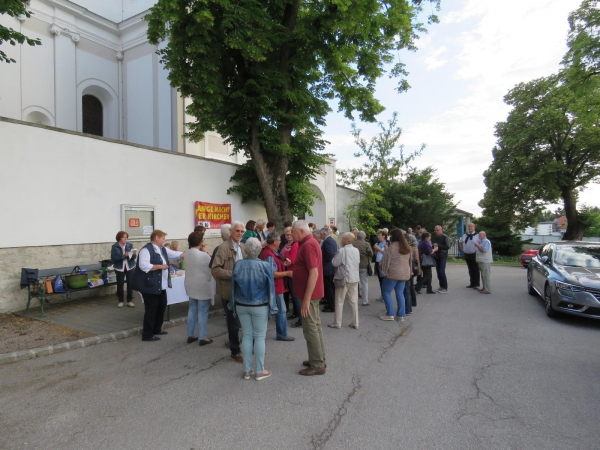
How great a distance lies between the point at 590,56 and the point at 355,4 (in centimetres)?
1068

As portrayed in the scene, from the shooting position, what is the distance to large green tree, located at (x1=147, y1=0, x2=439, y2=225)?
9.34 metres

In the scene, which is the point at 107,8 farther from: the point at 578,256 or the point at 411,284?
the point at 578,256

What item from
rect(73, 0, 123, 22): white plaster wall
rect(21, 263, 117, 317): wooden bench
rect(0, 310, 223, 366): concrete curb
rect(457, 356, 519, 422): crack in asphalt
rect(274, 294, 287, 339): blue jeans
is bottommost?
rect(457, 356, 519, 422): crack in asphalt

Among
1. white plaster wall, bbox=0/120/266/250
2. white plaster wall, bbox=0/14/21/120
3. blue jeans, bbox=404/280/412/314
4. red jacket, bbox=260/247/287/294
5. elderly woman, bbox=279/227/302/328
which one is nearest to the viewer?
red jacket, bbox=260/247/287/294

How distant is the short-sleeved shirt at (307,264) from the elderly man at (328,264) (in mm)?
2751

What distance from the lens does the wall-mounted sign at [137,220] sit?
31.5 ft

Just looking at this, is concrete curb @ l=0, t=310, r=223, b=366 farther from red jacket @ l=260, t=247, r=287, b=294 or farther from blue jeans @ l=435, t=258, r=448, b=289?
blue jeans @ l=435, t=258, r=448, b=289

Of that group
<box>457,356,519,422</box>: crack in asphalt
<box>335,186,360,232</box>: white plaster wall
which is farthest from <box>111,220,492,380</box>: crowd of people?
<box>335,186,360,232</box>: white plaster wall

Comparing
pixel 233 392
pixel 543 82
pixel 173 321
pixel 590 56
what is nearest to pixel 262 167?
pixel 173 321

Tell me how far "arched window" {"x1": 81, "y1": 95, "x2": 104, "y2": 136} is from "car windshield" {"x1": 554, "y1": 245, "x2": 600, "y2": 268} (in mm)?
19475

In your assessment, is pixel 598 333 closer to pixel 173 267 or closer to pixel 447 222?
pixel 173 267

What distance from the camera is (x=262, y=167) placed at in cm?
1151

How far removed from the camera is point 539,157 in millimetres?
26359

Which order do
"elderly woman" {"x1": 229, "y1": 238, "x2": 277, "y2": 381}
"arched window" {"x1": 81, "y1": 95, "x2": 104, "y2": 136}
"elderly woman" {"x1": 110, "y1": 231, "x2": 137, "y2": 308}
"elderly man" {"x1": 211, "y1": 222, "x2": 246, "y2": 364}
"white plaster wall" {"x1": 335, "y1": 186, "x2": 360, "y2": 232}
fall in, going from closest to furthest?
"elderly woman" {"x1": 229, "y1": 238, "x2": 277, "y2": 381}, "elderly man" {"x1": 211, "y1": 222, "x2": 246, "y2": 364}, "elderly woman" {"x1": 110, "y1": 231, "x2": 137, "y2": 308}, "arched window" {"x1": 81, "y1": 95, "x2": 104, "y2": 136}, "white plaster wall" {"x1": 335, "y1": 186, "x2": 360, "y2": 232}
